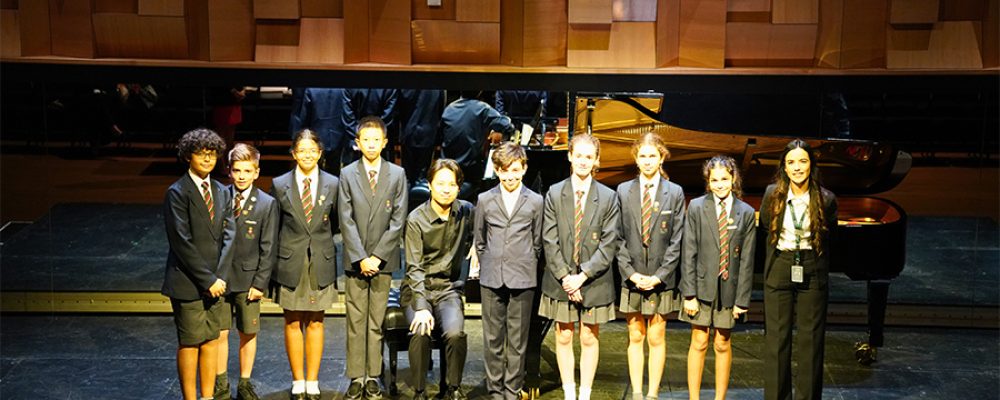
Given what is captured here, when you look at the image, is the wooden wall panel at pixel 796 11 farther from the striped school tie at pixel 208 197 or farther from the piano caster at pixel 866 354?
the striped school tie at pixel 208 197

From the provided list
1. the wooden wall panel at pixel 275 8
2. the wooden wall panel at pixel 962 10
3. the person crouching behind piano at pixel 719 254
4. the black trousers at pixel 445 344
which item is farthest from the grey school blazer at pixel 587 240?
the wooden wall panel at pixel 962 10

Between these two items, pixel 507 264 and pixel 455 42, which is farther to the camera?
pixel 455 42

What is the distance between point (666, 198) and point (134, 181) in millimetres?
3610

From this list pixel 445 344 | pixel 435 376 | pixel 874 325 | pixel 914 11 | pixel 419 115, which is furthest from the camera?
pixel 419 115

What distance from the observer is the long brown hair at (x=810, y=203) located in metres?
4.98

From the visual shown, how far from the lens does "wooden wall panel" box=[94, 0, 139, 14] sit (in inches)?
245

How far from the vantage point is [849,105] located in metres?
6.52

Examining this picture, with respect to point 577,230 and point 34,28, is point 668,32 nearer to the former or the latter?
point 577,230

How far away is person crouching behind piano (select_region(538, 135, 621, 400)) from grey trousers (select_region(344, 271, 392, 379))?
2.79 feet

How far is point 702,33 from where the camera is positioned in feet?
20.1

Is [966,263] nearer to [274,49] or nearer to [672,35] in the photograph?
[672,35]

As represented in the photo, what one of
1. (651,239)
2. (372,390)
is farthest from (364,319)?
(651,239)

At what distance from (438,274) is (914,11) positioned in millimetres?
3198

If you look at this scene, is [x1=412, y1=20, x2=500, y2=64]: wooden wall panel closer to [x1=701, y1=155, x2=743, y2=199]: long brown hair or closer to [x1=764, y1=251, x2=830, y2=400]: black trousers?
[x1=701, y1=155, x2=743, y2=199]: long brown hair
